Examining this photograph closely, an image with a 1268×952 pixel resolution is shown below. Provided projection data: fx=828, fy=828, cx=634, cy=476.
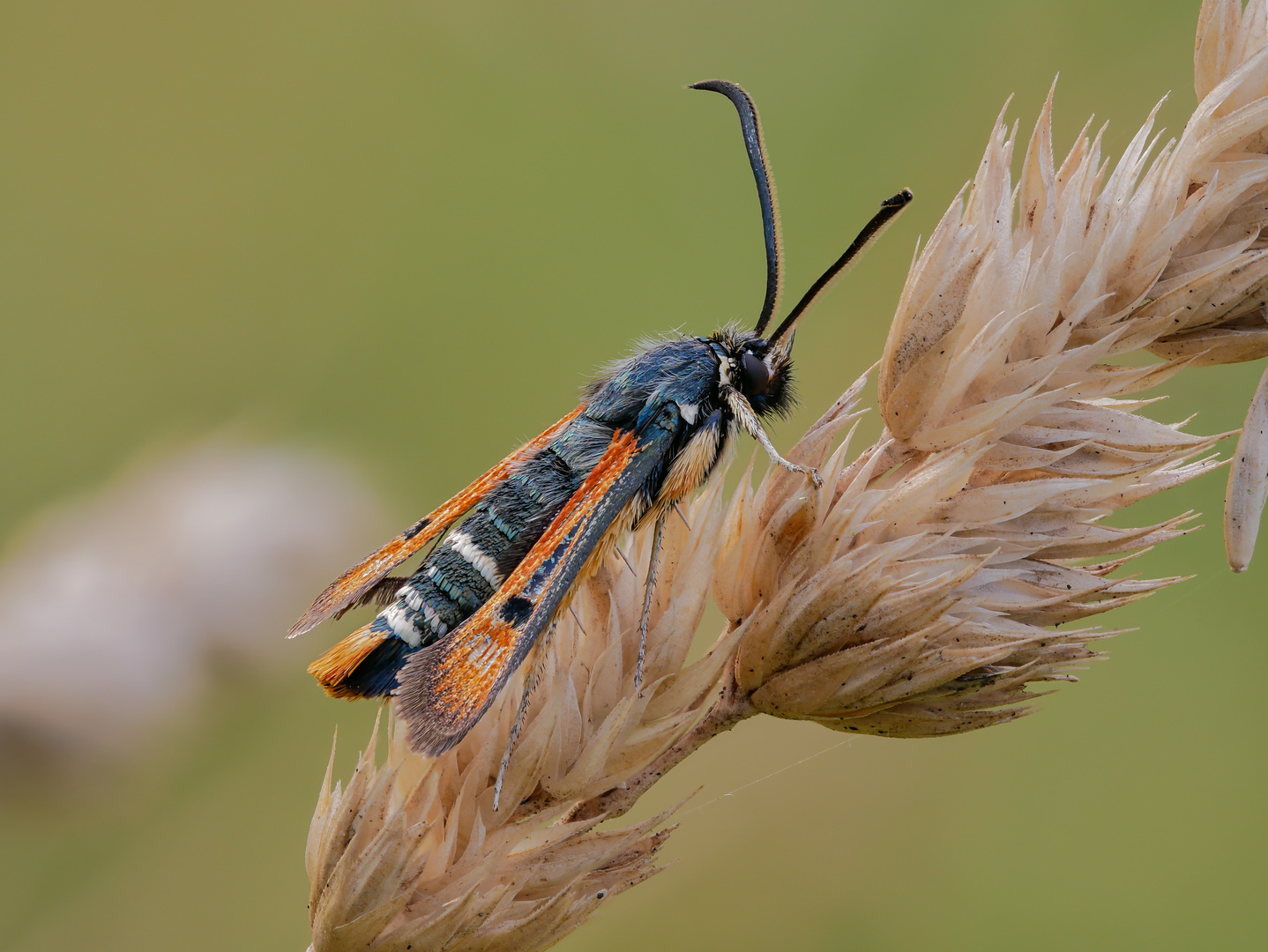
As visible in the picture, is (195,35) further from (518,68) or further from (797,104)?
(797,104)

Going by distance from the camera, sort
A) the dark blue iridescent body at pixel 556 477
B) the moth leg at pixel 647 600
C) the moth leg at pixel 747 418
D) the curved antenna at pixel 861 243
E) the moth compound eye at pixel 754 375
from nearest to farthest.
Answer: the moth leg at pixel 647 600 < the curved antenna at pixel 861 243 < the dark blue iridescent body at pixel 556 477 < the moth leg at pixel 747 418 < the moth compound eye at pixel 754 375

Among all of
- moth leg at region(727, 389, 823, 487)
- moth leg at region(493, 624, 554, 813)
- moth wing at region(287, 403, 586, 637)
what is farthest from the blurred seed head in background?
moth leg at region(727, 389, 823, 487)

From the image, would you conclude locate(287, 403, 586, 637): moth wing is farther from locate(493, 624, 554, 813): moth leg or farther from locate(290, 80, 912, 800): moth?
locate(493, 624, 554, 813): moth leg

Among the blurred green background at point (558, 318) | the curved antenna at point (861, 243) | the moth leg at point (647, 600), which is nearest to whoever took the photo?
the moth leg at point (647, 600)

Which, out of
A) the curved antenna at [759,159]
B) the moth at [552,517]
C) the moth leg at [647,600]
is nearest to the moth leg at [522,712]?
the moth at [552,517]

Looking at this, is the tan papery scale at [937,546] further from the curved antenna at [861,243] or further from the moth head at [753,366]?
the moth head at [753,366]

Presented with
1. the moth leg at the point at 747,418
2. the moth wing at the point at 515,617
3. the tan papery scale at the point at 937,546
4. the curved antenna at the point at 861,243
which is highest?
the curved antenna at the point at 861,243

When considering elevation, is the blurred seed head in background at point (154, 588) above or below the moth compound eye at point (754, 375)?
above
